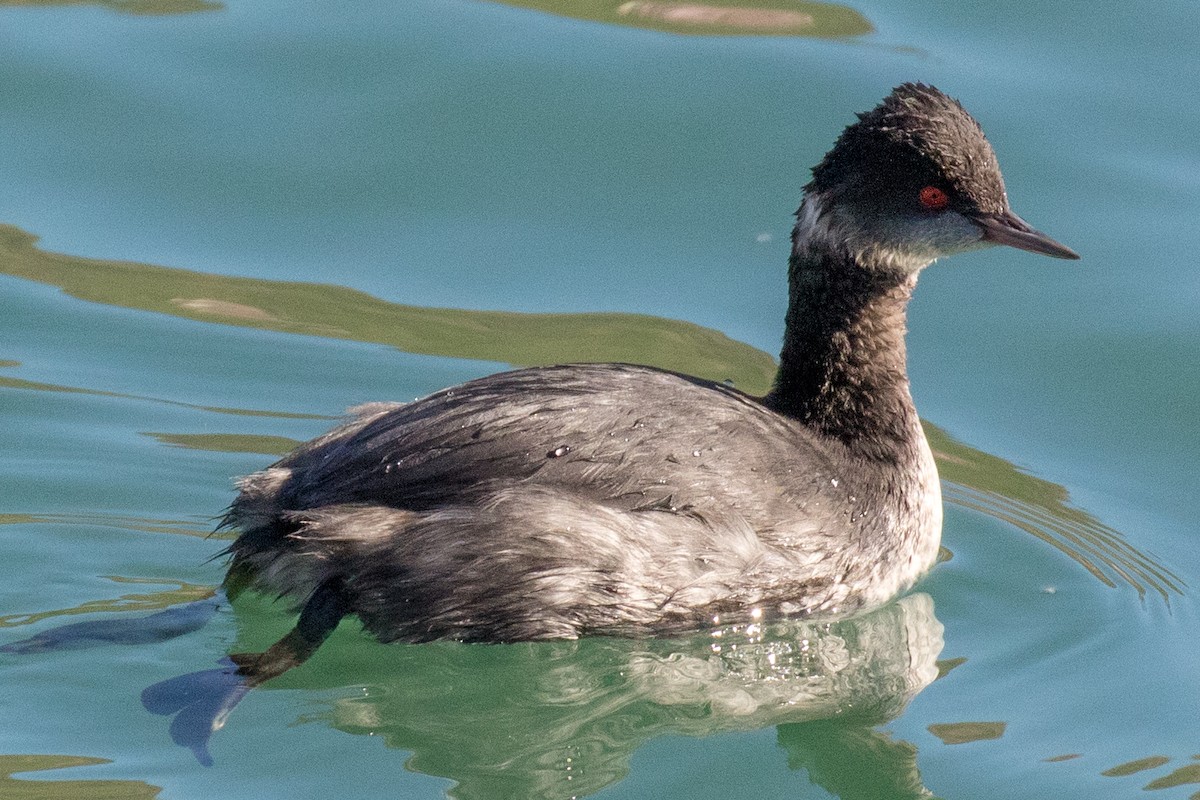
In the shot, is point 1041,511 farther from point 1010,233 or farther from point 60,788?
point 60,788

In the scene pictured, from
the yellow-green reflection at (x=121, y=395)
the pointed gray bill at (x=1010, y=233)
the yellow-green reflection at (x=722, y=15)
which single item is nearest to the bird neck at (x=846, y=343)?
the pointed gray bill at (x=1010, y=233)

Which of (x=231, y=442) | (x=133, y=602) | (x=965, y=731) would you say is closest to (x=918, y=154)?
(x=965, y=731)

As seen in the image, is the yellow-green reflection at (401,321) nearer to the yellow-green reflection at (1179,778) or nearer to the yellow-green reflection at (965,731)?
the yellow-green reflection at (965,731)

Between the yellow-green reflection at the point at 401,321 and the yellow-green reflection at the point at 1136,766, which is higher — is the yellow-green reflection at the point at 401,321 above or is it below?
above

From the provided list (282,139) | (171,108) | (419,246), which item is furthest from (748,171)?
(171,108)

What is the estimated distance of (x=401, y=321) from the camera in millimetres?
7727

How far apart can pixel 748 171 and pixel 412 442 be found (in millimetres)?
3453

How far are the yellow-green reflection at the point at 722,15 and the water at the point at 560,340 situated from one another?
71 mm

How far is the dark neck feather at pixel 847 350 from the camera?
6.24 metres

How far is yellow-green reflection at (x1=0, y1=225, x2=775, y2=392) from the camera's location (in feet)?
24.7

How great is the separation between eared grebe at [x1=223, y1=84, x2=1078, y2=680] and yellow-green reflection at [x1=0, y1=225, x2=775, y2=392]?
48.7 inches

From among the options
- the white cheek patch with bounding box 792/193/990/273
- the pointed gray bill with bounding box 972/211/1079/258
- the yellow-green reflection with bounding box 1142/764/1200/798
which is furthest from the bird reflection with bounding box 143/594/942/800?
the pointed gray bill with bounding box 972/211/1079/258

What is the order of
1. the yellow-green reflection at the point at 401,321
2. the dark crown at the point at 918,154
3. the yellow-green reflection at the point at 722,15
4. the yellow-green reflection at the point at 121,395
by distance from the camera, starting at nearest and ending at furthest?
the dark crown at the point at 918,154 < the yellow-green reflection at the point at 121,395 < the yellow-green reflection at the point at 401,321 < the yellow-green reflection at the point at 722,15

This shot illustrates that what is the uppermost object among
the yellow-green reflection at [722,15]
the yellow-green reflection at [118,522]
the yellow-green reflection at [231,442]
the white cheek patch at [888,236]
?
the yellow-green reflection at [722,15]
